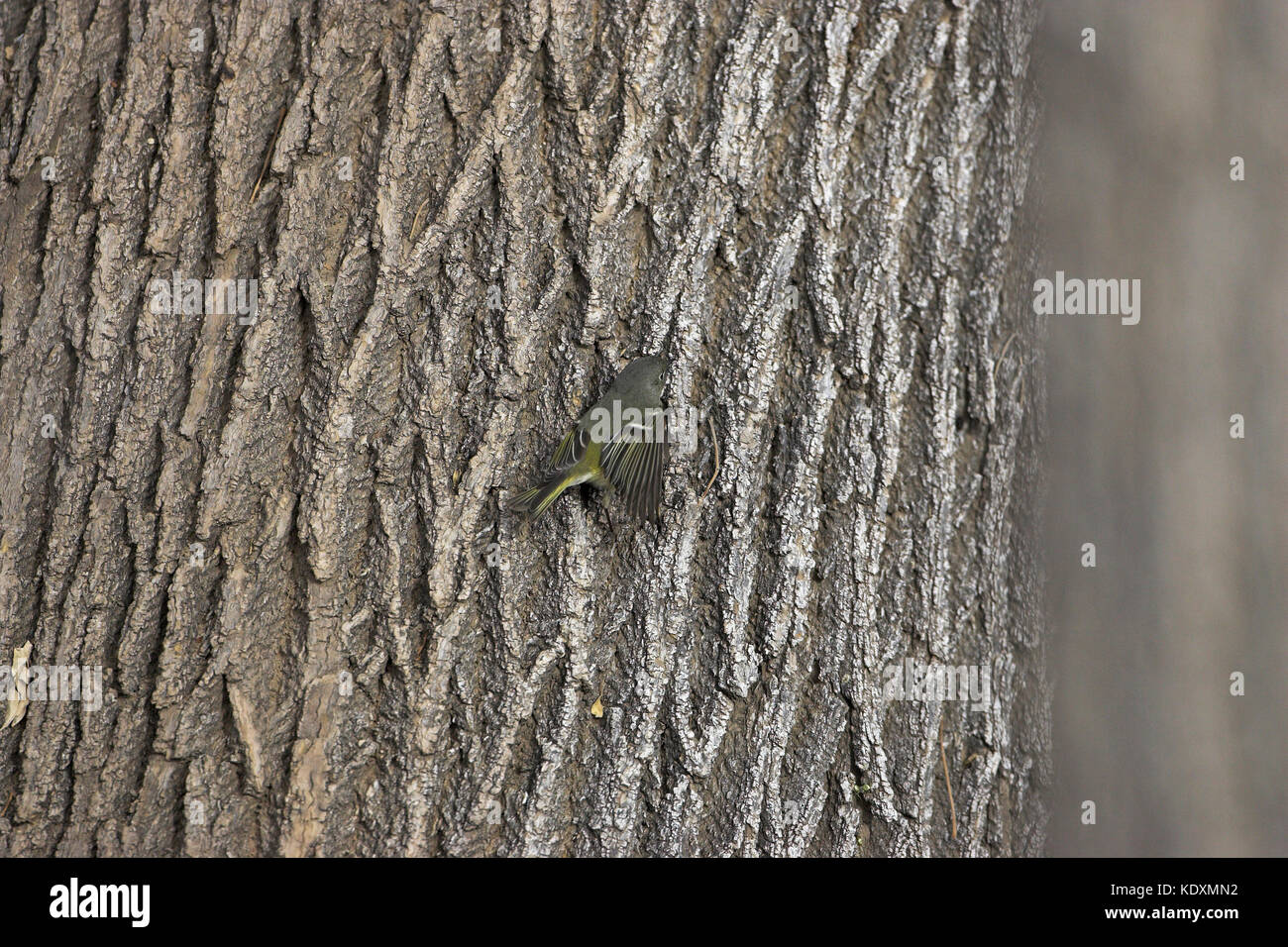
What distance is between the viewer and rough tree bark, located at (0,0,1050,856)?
1.96 m

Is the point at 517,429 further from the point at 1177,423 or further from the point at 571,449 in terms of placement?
the point at 1177,423

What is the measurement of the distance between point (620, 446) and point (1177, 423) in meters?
1.28

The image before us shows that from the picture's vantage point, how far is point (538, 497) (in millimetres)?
1938

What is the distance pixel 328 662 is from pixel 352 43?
4.70ft

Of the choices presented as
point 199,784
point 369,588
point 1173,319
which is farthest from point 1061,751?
point 199,784

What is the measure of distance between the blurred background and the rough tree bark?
1.21 meters

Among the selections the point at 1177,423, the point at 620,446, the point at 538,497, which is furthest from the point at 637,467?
the point at 1177,423

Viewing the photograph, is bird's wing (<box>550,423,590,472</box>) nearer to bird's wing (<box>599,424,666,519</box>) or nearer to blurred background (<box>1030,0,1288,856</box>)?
bird's wing (<box>599,424,666,519</box>)

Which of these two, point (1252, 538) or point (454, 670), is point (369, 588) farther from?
point (1252, 538)

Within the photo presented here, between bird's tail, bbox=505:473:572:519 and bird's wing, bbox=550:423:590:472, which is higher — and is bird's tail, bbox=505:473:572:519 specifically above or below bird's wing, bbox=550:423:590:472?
below

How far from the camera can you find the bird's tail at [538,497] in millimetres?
1928

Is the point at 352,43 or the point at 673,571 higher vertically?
the point at 352,43

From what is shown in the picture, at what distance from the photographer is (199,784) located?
1953mm

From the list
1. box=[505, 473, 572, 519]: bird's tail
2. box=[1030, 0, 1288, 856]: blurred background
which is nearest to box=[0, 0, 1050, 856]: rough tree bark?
box=[505, 473, 572, 519]: bird's tail
